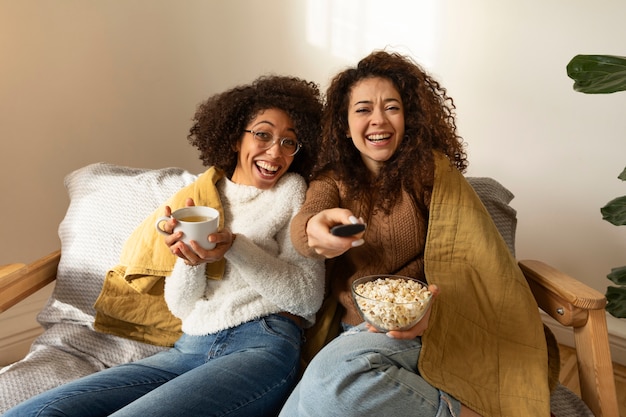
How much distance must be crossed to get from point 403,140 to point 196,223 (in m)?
0.57

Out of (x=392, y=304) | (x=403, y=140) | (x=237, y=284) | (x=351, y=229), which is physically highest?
(x=403, y=140)

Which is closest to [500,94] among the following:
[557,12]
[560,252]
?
[557,12]

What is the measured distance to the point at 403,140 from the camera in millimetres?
1395

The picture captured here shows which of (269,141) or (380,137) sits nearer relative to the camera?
(380,137)

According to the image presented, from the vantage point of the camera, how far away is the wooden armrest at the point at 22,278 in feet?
4.55

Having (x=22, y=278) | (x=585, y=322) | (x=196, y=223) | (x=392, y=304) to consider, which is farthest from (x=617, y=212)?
(x=22, y=278)

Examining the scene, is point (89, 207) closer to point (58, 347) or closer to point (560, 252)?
point (58, 347)

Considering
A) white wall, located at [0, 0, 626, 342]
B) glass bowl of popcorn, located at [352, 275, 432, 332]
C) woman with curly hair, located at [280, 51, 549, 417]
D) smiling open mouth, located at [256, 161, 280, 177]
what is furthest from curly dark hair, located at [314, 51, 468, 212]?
white wall, located at [0, 0, 626, 342]

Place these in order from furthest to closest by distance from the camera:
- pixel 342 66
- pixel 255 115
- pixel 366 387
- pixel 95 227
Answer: pixel 342 66, pixel 95 227, pixel 255 115, pixel 366 387

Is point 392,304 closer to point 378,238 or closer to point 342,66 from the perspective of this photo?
point 378,238

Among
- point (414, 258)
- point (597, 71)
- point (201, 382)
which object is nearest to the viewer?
point (201, 382)

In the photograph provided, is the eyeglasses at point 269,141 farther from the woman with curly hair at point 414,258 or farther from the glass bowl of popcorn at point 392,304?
the glass bowl of popcorn at point 392,304

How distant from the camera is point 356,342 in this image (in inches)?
47.1

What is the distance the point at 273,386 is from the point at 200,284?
0.31 m
